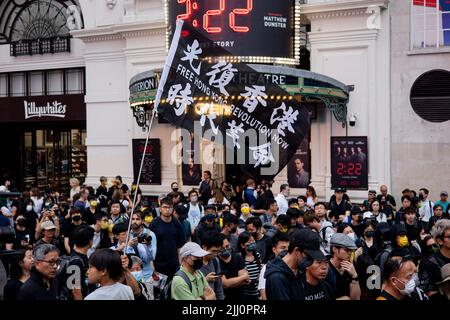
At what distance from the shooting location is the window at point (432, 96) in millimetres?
19250

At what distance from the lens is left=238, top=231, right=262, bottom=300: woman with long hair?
7.97 metres

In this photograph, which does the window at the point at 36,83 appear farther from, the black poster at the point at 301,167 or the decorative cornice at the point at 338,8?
the decorative cornice at the point at 338,8

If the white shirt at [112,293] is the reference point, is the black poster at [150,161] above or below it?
above

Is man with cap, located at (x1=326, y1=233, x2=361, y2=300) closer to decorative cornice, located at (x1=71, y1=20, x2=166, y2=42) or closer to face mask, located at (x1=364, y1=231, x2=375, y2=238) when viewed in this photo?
face mask, located at (x1=364, y1=231, x2=375, y2=238)

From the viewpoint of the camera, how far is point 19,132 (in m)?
30.4

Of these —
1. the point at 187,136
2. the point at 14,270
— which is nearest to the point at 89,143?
the point at 187,136

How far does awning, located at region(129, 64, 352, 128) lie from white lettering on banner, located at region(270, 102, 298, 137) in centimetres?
492

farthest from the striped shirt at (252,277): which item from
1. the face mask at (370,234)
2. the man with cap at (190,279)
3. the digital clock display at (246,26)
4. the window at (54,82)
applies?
the window at (54,82)

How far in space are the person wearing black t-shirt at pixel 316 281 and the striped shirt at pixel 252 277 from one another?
87.7 inches

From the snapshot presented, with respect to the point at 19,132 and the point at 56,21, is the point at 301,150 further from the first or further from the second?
the point at 19,132

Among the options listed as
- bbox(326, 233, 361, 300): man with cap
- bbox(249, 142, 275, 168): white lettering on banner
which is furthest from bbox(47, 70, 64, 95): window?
bbox(326, 233, 361, 300): man with cap

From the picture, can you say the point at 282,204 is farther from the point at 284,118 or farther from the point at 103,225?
the point at 103,225
